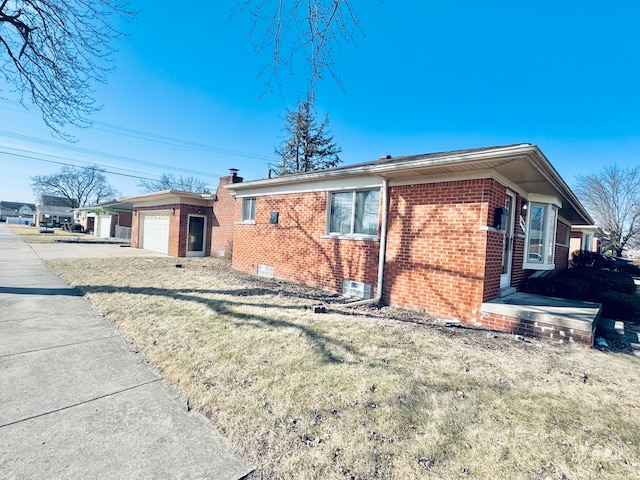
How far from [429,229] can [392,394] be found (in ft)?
12.9

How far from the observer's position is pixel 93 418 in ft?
8.56

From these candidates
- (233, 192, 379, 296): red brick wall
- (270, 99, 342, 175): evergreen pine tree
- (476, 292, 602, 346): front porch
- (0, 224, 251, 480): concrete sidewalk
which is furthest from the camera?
(270, 99, 342, 175): evergreen pine tree

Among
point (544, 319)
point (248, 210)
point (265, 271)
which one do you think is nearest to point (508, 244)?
point (544, 319)

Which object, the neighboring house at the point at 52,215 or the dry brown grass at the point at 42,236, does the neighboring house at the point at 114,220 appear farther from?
the neighboring house at the point at 52,215

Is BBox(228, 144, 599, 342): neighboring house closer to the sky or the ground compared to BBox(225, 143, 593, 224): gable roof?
closer to the ground

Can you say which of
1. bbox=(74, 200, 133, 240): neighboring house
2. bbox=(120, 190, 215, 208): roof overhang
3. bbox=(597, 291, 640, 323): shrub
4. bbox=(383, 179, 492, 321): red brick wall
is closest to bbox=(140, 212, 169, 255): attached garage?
bbox=(120, 190, 215, 208): roof overhang

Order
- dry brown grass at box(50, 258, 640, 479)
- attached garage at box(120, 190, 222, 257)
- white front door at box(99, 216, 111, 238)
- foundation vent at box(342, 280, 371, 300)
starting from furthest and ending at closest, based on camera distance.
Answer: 1. white front door at box(99, 216, 111, 238)
2. attached garage at box(120, 190, 222, 257)
3. foundation vent at box(342, 280, 371, 300)
4. dry brown grass at box(50, 258, 640, 479)

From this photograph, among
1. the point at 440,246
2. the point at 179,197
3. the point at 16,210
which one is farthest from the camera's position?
the point at 16,210

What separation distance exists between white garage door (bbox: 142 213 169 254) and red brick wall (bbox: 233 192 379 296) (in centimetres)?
879

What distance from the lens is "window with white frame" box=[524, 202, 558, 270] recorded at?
7.59 metres

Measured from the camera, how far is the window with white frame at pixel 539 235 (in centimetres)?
759

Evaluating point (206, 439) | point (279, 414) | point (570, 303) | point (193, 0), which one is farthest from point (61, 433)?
point (570, 303)

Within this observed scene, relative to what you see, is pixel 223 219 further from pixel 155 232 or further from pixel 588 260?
pixel 588 260

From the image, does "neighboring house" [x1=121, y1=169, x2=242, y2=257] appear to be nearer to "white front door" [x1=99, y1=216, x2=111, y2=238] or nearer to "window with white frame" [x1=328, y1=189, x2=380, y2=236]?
"window with white frame" [x1=328, y1=189, x2=380, y2=236]
